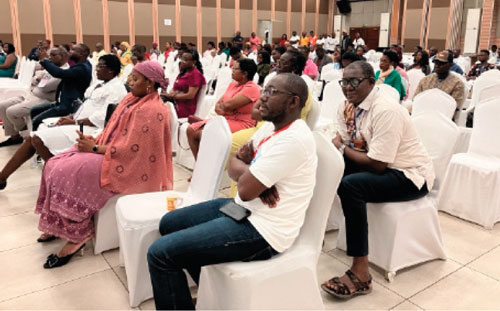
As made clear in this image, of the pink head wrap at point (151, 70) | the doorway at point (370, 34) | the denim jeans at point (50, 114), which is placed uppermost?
the doorway at point (370, 34)

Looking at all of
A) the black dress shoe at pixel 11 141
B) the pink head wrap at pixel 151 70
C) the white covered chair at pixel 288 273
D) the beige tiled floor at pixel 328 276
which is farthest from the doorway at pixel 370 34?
the white covered chair at pixel 288 273

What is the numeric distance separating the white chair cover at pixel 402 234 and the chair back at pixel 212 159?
3.05ft

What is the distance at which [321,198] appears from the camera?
5.94 ft

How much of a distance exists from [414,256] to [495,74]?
3.54 m

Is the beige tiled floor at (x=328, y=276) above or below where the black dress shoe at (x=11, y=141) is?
below

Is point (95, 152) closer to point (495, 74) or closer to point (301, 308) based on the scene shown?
point (301, 308)

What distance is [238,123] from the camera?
138 inches

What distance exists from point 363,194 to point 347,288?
50 centimetres

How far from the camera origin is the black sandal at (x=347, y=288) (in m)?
2.19

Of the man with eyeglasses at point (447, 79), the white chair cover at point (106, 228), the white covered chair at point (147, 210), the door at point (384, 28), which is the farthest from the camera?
the door at point (384, 28)

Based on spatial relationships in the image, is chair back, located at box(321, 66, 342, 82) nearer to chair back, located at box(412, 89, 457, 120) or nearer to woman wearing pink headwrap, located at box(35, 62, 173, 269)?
chair back, located at box(412, 89, 457, 120)

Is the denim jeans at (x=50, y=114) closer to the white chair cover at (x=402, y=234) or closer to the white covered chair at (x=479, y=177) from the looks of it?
the white chair cover at (x=402, y=234)

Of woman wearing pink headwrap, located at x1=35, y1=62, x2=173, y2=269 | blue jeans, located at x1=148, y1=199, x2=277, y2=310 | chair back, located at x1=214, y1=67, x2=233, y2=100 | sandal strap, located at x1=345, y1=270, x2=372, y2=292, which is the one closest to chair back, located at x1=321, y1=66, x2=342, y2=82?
chair back, located at x1=214, y1=67, x2=233, y2=100

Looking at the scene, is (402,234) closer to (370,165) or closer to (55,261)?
(370,165)
